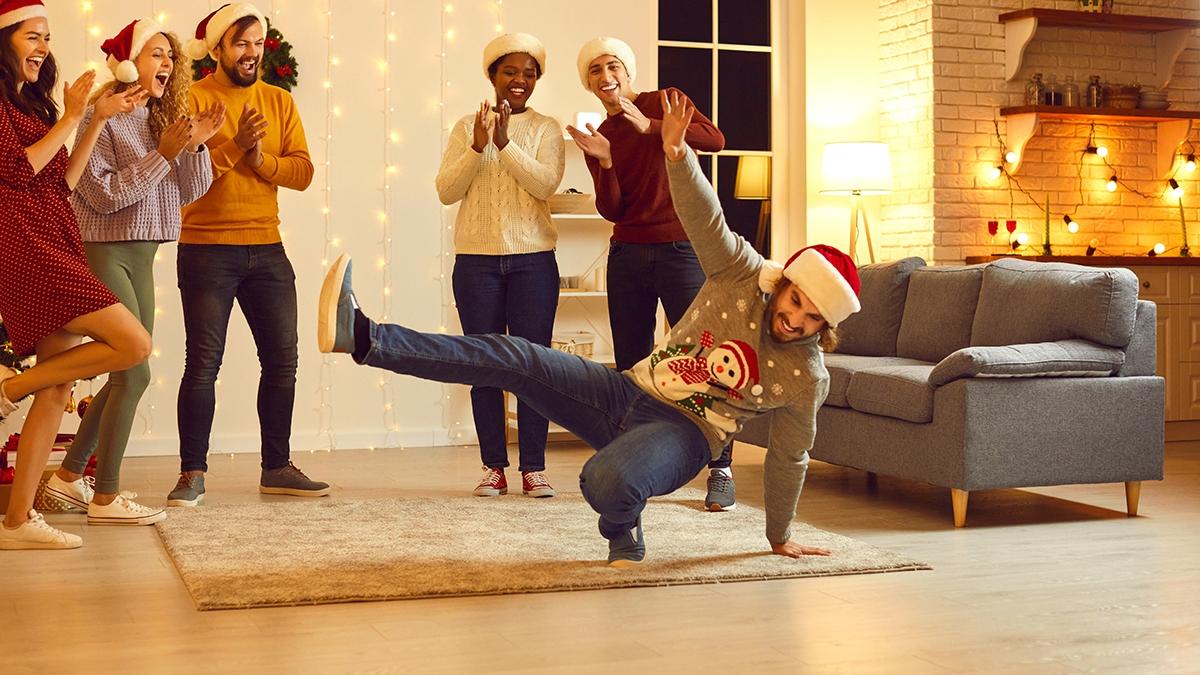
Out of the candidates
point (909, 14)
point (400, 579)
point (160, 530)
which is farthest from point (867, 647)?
point (909, 14)

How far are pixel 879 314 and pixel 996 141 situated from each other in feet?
6.47

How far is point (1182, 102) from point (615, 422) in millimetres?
5192

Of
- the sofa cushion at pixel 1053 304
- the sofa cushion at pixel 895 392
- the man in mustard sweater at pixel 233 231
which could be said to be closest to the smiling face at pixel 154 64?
the man in mustard sweater at pixel 233 231

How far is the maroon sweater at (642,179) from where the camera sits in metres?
4.14

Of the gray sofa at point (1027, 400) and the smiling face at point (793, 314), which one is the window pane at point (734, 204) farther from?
the smiling face at point (793, 314)

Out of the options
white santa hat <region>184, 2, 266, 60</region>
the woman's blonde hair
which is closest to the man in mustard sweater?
white santa hat <region>184, 2, 266, 60</region>

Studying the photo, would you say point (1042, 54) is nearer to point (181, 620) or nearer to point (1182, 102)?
point (1182, 102)

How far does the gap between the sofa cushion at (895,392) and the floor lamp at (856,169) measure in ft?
7.25

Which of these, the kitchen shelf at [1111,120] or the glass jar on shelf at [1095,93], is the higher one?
the glass jar on shelf at [1095,93]

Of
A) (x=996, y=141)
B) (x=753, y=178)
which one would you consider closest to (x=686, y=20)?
(x=753, y=178)

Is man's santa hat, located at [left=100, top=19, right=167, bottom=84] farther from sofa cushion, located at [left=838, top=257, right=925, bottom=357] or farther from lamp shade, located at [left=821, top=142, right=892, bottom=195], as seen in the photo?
lamp shade, located at [left=821, top=142, right=892, bottom=195]

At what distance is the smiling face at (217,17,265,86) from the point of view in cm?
413

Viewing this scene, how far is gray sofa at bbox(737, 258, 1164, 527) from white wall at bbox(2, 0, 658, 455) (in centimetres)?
222

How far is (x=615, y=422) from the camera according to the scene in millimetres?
3221
